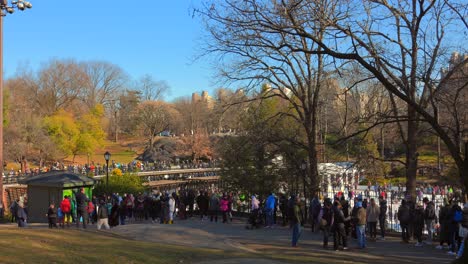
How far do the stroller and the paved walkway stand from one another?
0.52 meters

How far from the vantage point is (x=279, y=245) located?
15.7 metres

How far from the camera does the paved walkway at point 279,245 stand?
1346 centimetres

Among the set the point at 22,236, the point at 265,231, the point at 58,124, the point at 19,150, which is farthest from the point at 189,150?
the point at 22,236

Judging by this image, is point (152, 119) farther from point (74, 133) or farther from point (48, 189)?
point (48, 189)

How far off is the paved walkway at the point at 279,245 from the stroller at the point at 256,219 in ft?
1.71

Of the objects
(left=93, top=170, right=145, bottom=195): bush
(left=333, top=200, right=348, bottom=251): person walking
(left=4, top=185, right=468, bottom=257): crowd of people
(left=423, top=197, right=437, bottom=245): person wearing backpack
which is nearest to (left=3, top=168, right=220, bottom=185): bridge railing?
(left=93, top=170, right=145, bottom=195): bush

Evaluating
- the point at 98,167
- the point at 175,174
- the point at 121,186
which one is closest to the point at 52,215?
the point at 121,186

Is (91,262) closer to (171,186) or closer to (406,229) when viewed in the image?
(406,229)

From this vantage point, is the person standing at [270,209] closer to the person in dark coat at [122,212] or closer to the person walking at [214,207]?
the person walking at [214,207]

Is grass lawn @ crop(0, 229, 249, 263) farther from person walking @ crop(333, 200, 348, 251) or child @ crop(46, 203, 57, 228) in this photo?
A: child @ crop(46, 203, 57, 228)

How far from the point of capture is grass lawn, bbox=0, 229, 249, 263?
35.7ft

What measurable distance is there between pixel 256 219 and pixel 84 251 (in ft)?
29.6

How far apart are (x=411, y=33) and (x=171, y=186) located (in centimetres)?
4097

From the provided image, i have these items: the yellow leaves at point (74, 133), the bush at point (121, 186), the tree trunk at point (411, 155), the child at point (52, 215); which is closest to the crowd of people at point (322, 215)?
the child at point (52, 215)
